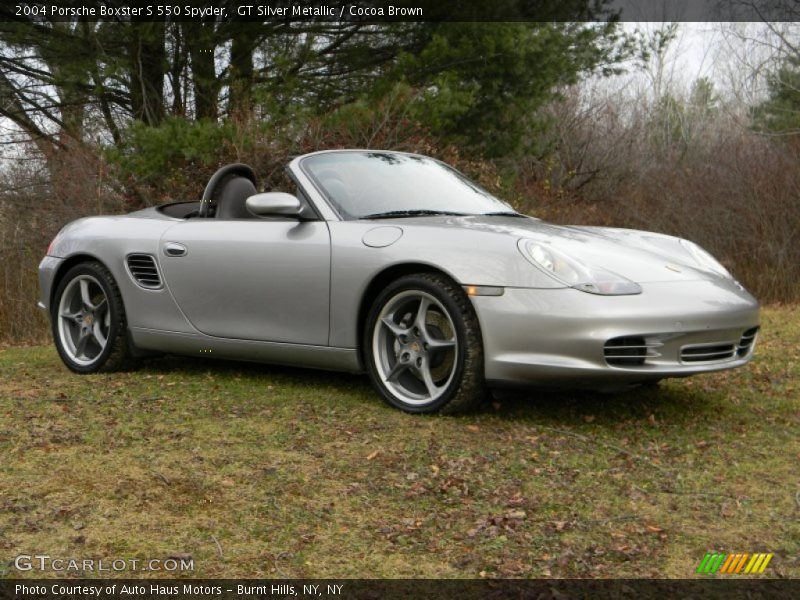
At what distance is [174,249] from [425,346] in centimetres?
193

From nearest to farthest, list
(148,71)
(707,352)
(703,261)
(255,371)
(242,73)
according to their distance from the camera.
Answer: (707,352) → (703,261) → (255,371) → (242,73) → (148,71)

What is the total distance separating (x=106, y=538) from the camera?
3434mm

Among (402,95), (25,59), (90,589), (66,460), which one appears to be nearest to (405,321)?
(66,460)

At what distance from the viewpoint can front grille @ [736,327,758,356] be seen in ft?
16.7

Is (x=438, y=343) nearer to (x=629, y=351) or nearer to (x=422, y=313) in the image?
(x=422, y=313)

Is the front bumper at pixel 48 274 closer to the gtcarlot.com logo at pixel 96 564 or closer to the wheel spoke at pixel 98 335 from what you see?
the wheel spoke at pixel 98 335

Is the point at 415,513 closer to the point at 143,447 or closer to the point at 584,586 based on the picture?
the point at 584,586

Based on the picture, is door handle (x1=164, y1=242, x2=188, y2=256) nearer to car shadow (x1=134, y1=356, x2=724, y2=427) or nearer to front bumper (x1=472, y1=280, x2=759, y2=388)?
car shadow (x1=134, y1=356, x2=724, y2=427)

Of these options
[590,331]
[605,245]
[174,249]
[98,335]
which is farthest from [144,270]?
[590,331]

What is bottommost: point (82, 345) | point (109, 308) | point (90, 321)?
point (82, 345)

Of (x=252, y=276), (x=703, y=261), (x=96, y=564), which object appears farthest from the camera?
(x=252, y=276)

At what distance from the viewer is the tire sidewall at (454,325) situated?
191 inches

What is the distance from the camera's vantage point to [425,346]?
509 cm

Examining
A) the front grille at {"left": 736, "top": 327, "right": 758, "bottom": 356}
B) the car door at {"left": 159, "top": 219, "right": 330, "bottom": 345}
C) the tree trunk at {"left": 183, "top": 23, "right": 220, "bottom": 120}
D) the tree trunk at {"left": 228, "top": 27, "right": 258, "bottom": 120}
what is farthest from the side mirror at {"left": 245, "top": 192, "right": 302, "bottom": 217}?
the tree trunk at {"left": 183, "top": 23, "right": 220, "bottom": 120}
